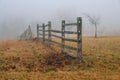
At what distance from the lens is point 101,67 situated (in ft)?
Answer: 34.9

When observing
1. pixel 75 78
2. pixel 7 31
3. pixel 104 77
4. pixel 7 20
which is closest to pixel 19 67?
pixel 75 78

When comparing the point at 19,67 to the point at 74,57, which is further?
the point at 74,57

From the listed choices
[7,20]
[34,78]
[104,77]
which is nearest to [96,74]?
[104,77]

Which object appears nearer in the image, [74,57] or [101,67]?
[101,67]

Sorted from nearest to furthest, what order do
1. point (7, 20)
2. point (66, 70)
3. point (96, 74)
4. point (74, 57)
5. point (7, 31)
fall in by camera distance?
point (96, 74)
point (66, 70)
point (74, 57)
point (7, 31)
point (7, 20)

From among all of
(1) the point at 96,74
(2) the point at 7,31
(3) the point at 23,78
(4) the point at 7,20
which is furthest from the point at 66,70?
(4) the point at 7,20

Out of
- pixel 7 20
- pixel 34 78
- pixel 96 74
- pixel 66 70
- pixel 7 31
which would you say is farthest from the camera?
pixel 7 20

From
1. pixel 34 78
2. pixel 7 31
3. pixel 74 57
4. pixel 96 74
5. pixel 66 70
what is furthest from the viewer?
pixel 7 31

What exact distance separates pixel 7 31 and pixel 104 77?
105989 mm

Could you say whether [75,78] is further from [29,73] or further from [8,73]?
[8,73]

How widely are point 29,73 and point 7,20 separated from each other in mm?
120698

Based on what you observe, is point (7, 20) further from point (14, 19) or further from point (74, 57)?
point (74, 57)

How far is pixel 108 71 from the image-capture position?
388 inches

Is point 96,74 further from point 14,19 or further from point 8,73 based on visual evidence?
point 14,19
